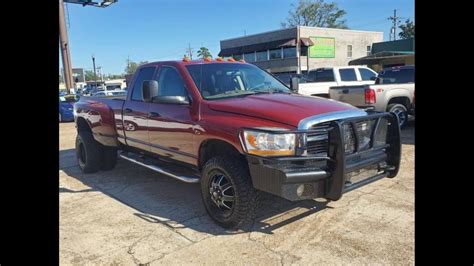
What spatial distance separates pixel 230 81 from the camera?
4.82m

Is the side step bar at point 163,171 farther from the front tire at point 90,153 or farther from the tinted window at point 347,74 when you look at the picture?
the tinted window at point 347,74

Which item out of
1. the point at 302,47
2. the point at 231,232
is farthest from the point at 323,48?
the point at 231,232

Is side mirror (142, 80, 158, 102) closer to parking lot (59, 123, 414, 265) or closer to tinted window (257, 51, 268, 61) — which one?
parking lot (59, 123, 414, 265)

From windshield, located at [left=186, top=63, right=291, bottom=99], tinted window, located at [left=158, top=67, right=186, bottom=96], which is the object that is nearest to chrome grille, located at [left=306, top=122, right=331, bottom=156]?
windshield, located at [left=186, top=63, right=291, bottom=99]

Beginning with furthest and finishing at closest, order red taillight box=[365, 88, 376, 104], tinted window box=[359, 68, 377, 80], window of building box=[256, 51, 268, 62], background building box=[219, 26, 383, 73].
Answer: window of building box=[256, 51, 268, 62]
background building box=[219, 26, 383, 73]
tinted window box=[359, 68, 377, 80]
red taillight box=[365, 88, 376, 104]

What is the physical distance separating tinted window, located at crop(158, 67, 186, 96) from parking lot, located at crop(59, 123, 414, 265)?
142 centimetres

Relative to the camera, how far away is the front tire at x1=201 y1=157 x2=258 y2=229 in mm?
3812

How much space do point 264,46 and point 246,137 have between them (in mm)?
34692

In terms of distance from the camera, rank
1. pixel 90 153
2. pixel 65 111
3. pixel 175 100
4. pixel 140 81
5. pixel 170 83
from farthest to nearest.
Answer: pixel 65 111
pixel 90 153
pixel 140 81
pixel 170 83
pixel 175 100

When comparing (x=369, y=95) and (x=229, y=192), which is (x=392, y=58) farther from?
(x=229, y=192)

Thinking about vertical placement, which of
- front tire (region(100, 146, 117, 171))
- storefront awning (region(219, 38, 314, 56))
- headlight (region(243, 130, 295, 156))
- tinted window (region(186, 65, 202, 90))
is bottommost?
front tire (region(100, 146, 117, 171))

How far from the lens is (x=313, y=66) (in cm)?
3600

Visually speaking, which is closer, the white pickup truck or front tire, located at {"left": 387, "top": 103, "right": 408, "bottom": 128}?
front tire, located at {"left": 387, "top": 103, "right": 408, "bottom": 128}
